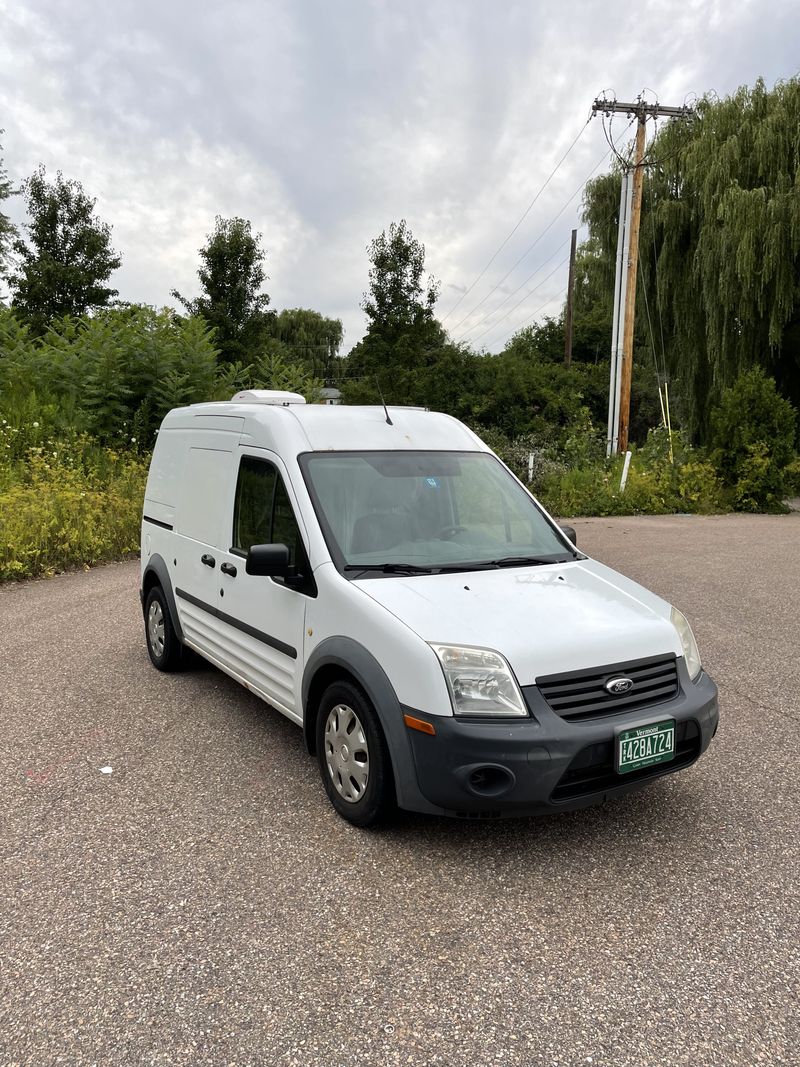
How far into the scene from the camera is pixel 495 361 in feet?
83.6

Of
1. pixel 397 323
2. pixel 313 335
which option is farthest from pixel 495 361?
pixel 313 335

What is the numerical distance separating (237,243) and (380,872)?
22.7 m

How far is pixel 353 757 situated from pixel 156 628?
3.02 metres

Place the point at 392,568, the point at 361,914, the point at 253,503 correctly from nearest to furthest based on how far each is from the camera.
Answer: the point at 361,914, the point at 392,568, the point at 253,503

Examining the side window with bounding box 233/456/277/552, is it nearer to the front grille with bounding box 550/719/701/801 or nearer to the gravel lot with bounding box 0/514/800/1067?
the gravel lot with bounding box 0/514/800/1067

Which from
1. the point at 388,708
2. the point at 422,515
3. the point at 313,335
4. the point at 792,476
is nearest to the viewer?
the point at 388,708

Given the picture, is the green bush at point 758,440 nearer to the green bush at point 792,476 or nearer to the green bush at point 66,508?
the green bush at point 792,476

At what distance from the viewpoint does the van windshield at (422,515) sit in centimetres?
389

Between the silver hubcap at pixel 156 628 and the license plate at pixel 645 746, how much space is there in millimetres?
3794

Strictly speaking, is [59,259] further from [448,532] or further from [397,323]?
[448,532]

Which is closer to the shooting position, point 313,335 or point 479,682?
point 479,682

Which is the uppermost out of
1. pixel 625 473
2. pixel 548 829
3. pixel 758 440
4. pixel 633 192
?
pixel 633 192

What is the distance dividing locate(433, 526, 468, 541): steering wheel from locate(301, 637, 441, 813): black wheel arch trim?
0.87 metres

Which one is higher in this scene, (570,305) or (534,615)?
(570,305)
